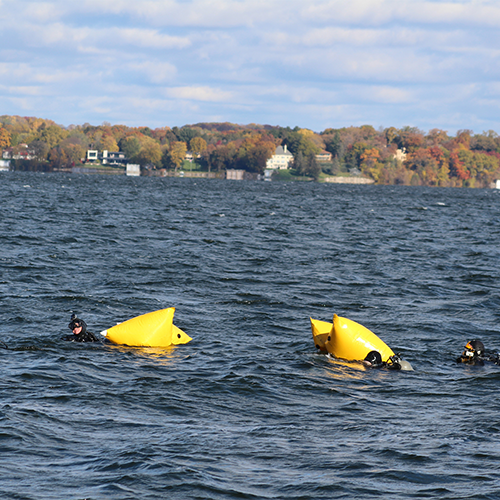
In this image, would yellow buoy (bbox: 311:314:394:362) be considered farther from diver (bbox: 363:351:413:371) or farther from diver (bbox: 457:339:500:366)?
diver (bbox: 457:339:500:366)

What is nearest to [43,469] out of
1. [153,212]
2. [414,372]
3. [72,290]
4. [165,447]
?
[165,447]

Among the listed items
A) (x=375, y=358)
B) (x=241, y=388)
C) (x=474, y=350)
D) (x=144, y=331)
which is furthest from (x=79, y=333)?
(x=474, y=350)

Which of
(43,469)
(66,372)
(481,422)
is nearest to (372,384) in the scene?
(481,422)

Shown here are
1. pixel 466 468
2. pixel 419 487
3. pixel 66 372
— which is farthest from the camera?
pixel 66 372

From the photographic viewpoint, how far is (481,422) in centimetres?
1252

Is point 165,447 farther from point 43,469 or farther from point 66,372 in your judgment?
point 66,372

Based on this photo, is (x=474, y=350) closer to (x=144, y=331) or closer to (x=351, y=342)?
(x=351, y=342)

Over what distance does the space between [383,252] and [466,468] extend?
28.4 metres

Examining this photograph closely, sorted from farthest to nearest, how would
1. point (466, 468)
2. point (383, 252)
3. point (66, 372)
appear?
point (383, 252), point (66, 372), point (466, 468)

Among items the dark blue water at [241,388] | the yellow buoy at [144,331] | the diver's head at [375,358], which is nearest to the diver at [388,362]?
the diver's head at [375,358]

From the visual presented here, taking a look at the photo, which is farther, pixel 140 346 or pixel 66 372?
pixel 140 346

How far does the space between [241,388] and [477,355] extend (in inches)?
237

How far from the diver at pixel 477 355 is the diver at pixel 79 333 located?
29.5 feet

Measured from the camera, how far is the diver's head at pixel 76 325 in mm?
16328
